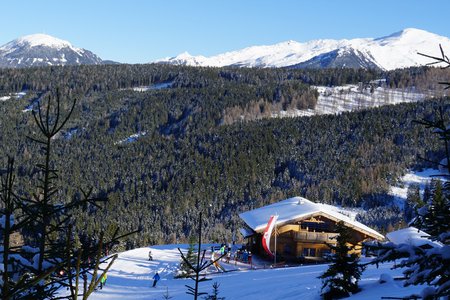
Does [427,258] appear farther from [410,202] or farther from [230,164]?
[230,164]

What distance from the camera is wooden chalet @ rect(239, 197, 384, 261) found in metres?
31.1

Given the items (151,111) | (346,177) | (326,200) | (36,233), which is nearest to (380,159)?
(346,177)

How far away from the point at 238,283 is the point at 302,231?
39.8 feet

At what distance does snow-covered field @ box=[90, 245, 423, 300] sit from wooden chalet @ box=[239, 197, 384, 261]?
14.7 feet

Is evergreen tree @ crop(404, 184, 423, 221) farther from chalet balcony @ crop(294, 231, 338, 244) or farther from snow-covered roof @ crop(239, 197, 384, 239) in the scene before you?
chalet balcony @ crop(294, 231, 338, 244)

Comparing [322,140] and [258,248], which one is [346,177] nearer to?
[322,140]

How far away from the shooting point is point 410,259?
4.37 m

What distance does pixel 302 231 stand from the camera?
31.9 meters

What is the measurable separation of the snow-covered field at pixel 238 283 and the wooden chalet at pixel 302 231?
448 centimetres

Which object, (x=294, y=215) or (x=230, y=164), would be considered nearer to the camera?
(x=294, y=215)

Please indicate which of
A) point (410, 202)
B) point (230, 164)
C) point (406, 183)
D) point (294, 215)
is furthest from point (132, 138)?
point (294, 215)

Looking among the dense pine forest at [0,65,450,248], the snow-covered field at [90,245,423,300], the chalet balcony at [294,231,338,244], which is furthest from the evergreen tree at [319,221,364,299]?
the dense pine forest at [0,65,450,248]

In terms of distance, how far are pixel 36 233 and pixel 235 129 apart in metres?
157

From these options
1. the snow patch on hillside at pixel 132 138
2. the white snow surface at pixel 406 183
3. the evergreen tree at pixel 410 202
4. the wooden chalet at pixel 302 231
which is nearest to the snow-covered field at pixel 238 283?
the wooden chalet at pixel 302 231
